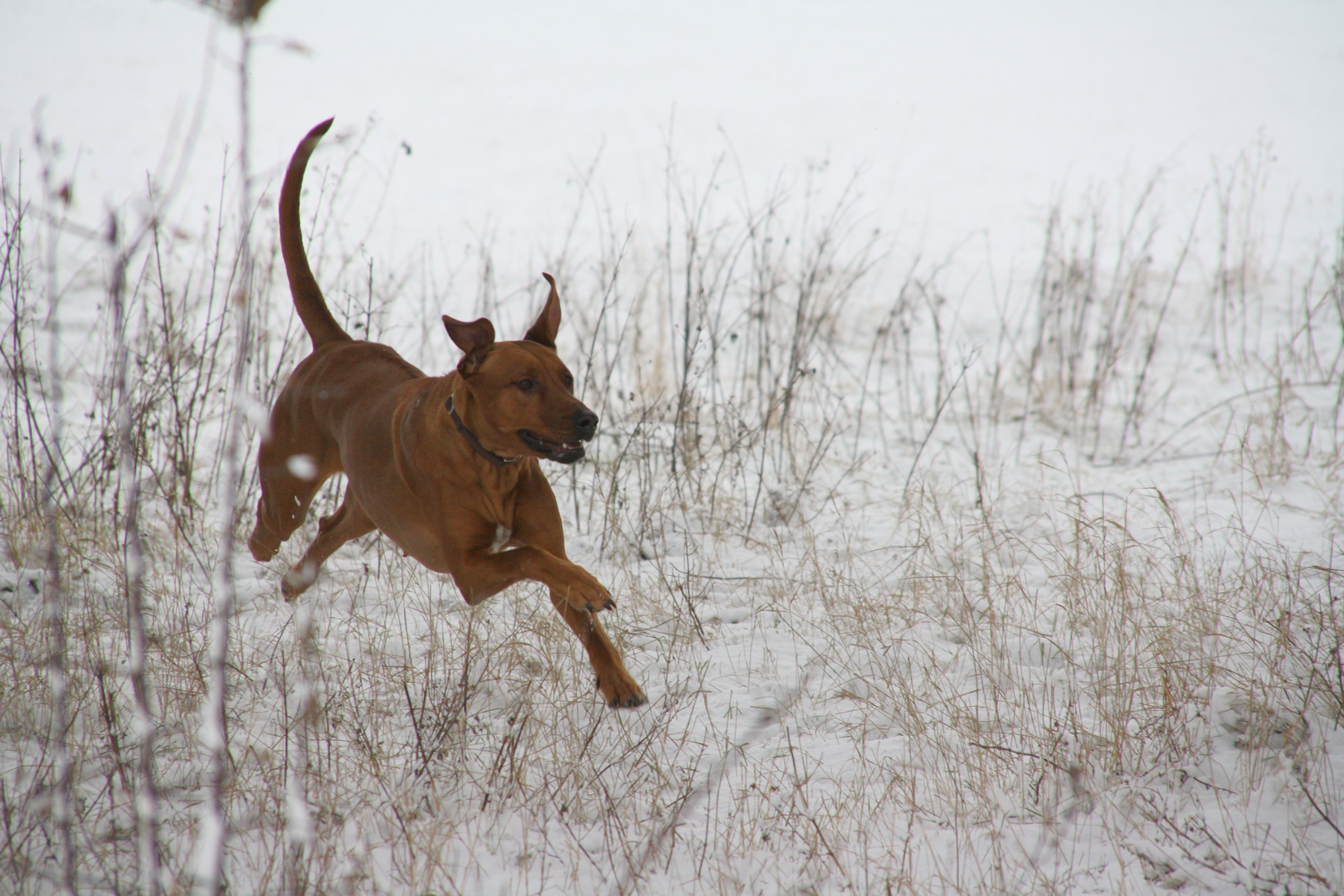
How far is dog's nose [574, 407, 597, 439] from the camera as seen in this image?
2.18 meters

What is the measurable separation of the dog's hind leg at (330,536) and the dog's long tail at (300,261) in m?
0.59

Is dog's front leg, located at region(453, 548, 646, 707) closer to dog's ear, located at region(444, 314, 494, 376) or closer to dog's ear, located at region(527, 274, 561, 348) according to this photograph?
dog's ear, located at region(444, 314, 494, 376)

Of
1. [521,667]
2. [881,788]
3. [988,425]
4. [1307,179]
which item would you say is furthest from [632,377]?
[1307,179]

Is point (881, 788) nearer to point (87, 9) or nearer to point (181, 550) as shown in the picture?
point (181, 550)

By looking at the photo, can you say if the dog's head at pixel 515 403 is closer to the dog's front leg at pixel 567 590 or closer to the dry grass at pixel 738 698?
the dog's front leg at pixel 567 590

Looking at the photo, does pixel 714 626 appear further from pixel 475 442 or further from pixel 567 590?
pixel 475 442

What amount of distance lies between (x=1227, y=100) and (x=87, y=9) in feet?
62.3

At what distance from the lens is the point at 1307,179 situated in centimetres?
1092

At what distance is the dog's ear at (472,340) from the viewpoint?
220 centimetres

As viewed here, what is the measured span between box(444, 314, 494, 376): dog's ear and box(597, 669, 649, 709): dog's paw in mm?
867

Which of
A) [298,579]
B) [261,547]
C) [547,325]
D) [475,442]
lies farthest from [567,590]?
[261,547]

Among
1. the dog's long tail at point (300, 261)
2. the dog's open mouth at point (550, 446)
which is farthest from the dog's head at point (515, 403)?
the dog's long tail at point (300, 261)

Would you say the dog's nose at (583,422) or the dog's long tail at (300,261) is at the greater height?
the dog's long tail at (300,261)

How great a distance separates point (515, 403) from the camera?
86.2 inches
